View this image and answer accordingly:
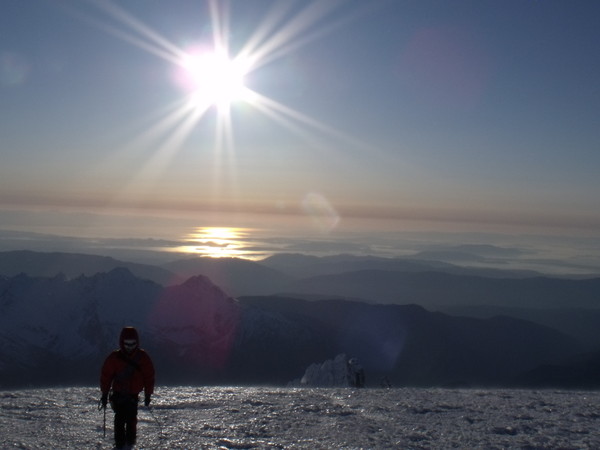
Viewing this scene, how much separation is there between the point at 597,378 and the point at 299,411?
484 ft

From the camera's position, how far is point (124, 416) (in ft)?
35.6

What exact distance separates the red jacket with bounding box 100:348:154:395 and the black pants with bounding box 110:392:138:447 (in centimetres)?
14

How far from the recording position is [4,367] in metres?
198

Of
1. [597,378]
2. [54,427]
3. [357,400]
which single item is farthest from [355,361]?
[597,378]

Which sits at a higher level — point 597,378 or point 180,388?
point 180,388

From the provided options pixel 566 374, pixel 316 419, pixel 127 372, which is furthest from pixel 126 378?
pixel 566 374

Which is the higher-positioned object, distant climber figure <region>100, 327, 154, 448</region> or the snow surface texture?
distant climber figure <region>100, 327, 154, 448</region>

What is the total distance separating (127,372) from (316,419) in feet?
15.2

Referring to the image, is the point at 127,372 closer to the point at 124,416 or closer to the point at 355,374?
the point at 124,416

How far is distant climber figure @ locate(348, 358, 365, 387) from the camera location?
19.6 m

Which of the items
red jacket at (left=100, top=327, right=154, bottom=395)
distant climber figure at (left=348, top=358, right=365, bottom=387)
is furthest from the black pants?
distant climber figure at (left=348, top=358, right=365, bottom=387)

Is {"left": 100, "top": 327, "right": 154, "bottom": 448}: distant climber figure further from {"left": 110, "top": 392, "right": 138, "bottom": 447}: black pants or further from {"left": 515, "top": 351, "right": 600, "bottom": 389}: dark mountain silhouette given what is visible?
{"left": 515, "top": 351, "right": 600, "bottom": 389}: dark mountain silhouette

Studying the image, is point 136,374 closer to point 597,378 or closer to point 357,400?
point 357,400

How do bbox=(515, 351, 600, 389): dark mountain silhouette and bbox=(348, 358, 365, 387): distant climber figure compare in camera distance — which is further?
bbox=(515, 351, 600, 389): dark mountain silhouette
